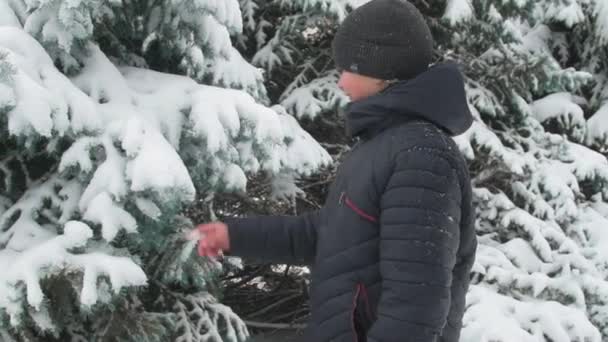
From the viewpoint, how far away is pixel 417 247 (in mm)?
1535

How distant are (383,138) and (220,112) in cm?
101

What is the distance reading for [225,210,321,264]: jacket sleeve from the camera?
2.09m

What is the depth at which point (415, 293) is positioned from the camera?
153 centimetres

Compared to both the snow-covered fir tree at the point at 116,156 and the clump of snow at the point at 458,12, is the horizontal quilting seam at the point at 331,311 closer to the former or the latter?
the snow-covered fir tree at the point at 116,156

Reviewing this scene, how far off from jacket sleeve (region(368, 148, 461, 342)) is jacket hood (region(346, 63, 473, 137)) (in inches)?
5.5

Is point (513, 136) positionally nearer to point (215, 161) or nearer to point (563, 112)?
point (563, 112)

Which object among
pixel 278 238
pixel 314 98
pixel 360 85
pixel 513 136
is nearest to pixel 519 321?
pixel 513 136

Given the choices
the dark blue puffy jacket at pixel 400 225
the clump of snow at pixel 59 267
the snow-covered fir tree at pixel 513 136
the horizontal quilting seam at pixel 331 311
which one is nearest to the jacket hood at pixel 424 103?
the dark blue puffy jacket at pixel 400 225

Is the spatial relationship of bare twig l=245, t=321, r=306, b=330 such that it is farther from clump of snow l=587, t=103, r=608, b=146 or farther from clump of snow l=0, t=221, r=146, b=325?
clump of snow l=587, t=103, r=608, b=146

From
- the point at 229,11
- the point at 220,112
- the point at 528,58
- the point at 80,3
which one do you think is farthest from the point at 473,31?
the point at 80,3

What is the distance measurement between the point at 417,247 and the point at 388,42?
1.81 ft

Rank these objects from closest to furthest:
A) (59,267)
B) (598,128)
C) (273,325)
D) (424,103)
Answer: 1. (424,103)
2. (59,267)
3. (273,325)
4. (598,128)

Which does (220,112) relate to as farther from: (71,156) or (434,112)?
(434,112)

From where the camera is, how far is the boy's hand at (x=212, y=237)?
2100mm
